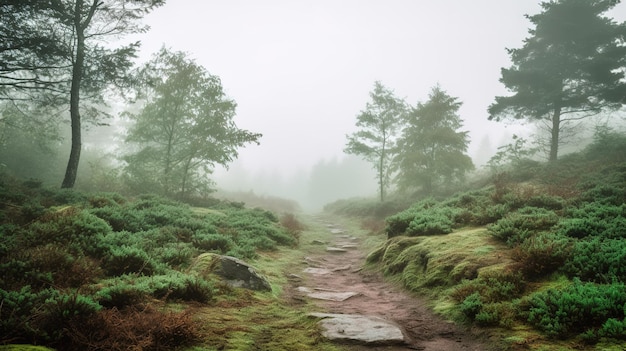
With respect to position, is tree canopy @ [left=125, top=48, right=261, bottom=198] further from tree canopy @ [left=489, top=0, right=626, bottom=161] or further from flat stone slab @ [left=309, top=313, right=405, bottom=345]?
tree canopy @ [left=489, top=0, right=626, bottom=161]

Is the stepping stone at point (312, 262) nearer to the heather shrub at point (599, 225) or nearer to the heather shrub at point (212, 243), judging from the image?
the heather shrub at point (212, 243)

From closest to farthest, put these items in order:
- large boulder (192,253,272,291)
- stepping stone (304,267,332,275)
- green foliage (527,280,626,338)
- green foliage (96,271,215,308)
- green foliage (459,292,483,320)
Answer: green foliage (527,280,626,338), green foliage (96,271,215,308), green foliage (459,292,483,320), large boulder (192,253,272,291), stepping stone (304,267,332,275)

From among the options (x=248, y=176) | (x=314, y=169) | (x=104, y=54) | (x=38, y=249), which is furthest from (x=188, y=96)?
(x=248, y=176)

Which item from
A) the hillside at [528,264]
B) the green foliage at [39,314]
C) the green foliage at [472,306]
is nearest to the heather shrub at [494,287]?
the hillside at [528,264]

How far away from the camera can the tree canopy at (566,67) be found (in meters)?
17.8

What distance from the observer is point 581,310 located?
13.1 feet

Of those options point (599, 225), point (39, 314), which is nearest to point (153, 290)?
point (39, 314)

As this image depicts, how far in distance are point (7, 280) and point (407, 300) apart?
23.9ft

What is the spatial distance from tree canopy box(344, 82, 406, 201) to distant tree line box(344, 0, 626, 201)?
1.26 meters

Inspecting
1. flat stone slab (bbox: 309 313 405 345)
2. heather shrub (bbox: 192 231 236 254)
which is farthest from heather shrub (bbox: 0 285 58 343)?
heather shrub (bbox: 192 231 236 254)

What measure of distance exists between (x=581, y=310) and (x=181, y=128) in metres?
21.6

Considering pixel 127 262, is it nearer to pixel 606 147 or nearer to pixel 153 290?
pixel 153 290

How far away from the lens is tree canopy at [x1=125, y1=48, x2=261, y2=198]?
65.0 feet

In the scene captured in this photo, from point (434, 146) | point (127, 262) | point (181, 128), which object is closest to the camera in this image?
point (127, 262)
